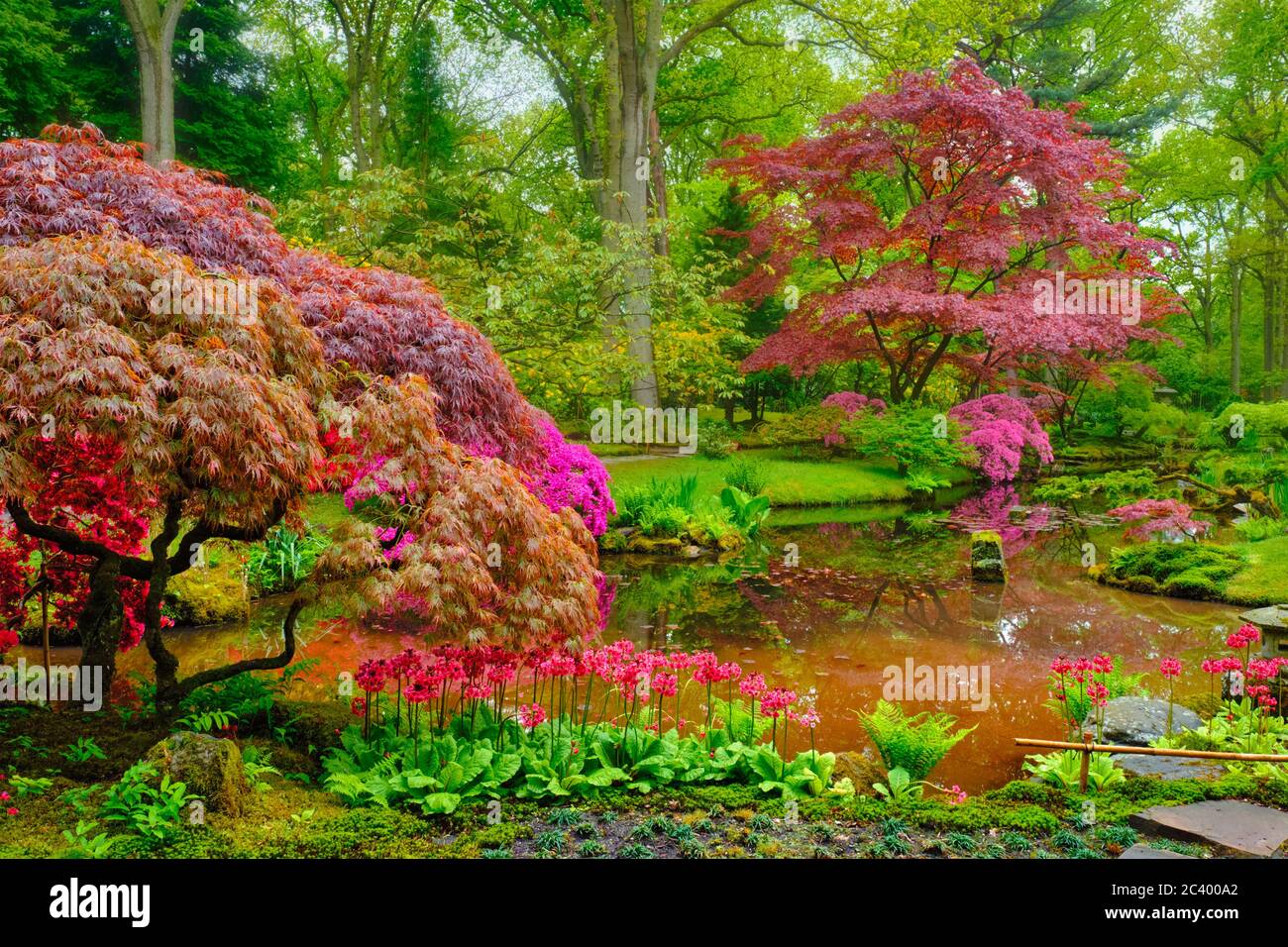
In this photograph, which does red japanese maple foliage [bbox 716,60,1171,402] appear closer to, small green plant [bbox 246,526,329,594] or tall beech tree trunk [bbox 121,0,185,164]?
tall beech tree trunk [bbox 121,0,185,164]

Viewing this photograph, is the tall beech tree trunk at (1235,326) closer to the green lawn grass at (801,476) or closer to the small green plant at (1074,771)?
the green lawn grass at (801,476)

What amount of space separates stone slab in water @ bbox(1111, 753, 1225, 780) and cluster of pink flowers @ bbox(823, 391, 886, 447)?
12.0 m

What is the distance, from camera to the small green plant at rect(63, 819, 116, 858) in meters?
3.28

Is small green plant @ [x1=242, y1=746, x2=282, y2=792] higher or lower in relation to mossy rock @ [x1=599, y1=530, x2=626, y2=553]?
lower

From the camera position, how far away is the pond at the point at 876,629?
5.89 m

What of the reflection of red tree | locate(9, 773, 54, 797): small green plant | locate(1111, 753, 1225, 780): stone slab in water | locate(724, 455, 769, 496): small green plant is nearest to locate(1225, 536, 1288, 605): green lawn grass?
the reflection of red tree

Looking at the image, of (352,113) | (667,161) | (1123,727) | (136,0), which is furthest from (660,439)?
(667,161)

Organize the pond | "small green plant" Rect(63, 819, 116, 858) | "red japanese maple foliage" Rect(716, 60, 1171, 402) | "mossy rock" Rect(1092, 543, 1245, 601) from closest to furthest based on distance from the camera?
1. "small green plant" Rect(63, 819, 116, 858)
2. the pond
3. "mossy rock" Rect(1092, 543, 1245, 601)
4. "red japanese maple foliage" Rect(716, 60, 1171, 402)

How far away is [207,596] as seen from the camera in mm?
8125

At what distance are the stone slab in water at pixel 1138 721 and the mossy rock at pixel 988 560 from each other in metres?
4.51

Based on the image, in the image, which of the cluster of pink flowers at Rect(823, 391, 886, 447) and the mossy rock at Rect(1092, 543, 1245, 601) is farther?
the cluster of pink flowers at Rect(823, 391, 886, 447)

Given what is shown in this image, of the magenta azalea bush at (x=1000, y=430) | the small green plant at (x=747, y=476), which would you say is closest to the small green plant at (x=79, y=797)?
the small green plant at (x=747, y=476)

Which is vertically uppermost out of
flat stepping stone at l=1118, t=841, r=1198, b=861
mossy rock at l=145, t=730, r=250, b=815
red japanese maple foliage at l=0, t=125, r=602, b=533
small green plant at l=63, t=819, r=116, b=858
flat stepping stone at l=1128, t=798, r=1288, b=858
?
red japanese maple foliage at l=0, t=125, r=602, b=533

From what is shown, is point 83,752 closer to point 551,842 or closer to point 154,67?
point 551,842
